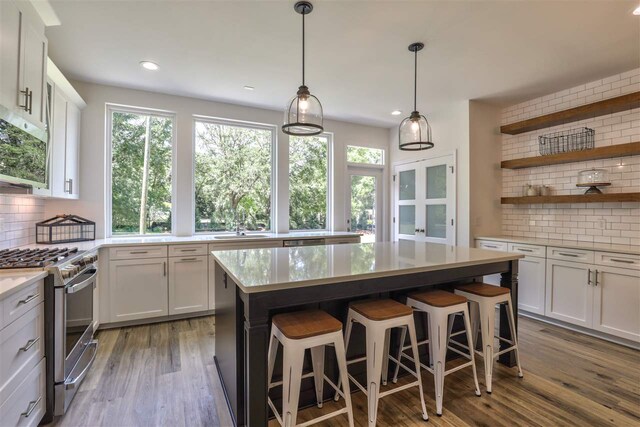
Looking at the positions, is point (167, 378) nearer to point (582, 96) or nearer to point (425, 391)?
point (425, 391)

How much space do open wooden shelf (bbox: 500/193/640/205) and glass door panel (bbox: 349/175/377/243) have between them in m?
2.05

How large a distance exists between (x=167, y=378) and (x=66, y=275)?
1026mm

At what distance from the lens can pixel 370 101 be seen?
421cm

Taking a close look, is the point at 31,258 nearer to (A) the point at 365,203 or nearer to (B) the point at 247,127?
(B) the point at 247,127

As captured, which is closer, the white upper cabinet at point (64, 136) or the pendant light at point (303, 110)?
the pendant light at point (303, 110)

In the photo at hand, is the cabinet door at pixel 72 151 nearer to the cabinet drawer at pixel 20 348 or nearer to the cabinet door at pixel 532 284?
the cabinet drawer at pixel 20 348

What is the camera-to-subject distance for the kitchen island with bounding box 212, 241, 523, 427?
1.53 metres

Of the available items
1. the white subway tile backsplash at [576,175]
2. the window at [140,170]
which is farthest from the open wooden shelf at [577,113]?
the window at [140,170]

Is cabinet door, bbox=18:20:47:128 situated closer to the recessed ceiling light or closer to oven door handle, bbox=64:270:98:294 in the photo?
the recessed ceiling light

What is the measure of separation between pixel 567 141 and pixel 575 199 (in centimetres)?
75

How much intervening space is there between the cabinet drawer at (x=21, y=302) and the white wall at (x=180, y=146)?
2090mm

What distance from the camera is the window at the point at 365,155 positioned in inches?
210

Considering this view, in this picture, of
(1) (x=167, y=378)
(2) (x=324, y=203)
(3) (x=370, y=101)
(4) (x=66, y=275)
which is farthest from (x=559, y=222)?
(4) (x=66, y=275)

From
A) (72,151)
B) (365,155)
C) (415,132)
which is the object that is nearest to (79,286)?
(72,151)
